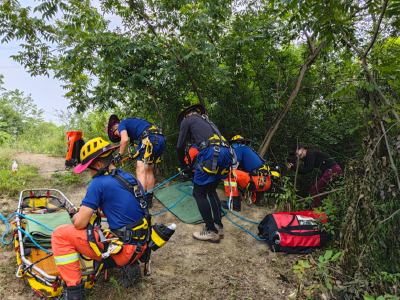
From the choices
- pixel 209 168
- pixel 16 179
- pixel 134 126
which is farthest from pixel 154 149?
pixel 16 179

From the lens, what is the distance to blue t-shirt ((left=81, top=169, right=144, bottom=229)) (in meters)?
2.60

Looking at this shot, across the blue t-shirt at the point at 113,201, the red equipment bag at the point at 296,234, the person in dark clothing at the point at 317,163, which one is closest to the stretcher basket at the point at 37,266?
the blue t-shirt at the point at 113,201

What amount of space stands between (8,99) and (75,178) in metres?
12.3

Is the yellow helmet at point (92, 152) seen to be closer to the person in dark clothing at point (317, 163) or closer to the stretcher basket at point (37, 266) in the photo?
the stretcher basket at point (37, 266)

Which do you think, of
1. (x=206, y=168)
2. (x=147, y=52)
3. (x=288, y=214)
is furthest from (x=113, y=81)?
(x=288, y=214)

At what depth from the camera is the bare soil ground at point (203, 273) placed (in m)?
2.98

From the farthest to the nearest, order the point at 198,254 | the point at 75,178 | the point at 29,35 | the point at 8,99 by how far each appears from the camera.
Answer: the point at 8,99 → the point at 75,178 → the point at 29,35 → the point at 198,254

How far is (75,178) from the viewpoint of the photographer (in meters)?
6.30

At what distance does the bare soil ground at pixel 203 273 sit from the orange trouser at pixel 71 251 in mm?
392

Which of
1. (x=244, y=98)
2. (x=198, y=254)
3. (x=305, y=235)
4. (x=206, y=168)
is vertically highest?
(x=244, y=98)

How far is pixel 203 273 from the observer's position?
346 cm

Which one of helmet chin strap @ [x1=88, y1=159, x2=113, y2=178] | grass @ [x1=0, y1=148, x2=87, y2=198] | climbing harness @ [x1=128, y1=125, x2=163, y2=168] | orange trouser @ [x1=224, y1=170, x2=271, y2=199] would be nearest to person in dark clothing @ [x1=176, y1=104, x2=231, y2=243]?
climbing harness @ [x1=128, y1=125, x2=163, y2=168]

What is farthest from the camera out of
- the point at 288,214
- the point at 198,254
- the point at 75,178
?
the point at 75,178

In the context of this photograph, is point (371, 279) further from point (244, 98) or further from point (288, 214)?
point (244, 98)
